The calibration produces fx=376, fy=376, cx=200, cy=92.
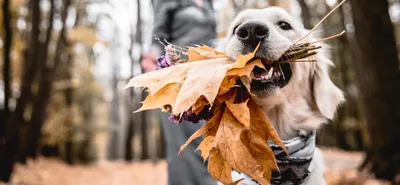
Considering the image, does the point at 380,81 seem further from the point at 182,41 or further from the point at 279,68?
the point at 279,68

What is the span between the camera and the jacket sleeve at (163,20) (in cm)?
316

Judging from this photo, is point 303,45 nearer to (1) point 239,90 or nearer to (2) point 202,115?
(1) point 239,90

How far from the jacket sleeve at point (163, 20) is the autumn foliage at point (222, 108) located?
159 cm

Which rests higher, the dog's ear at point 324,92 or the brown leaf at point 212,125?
the dog's ear at point 324,92

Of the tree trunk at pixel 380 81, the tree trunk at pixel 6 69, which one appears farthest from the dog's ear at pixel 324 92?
the tree trunk at pixel 6 69

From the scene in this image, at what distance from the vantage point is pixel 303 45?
168 centimetres

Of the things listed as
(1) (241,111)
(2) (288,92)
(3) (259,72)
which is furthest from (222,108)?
(2) (288,92)

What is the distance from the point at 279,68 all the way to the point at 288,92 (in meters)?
0.44

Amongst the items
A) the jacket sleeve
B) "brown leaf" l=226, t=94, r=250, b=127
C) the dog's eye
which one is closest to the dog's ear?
the dog's eye

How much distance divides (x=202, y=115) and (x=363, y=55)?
4.58 metres

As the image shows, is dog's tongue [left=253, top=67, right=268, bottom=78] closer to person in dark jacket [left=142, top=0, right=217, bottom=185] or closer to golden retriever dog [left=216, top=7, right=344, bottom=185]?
golden retriever dog [left=216, top=7, right=344, bottom=185]

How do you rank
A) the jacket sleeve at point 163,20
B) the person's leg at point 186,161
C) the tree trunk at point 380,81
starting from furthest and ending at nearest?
the tree trunk at point 380,81 < the jacket sleeve at point 163,20 < the person's leg at point 186,161

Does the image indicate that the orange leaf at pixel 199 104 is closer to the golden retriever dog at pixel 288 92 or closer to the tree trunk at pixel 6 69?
the golden retriever dog at pixel 288 92

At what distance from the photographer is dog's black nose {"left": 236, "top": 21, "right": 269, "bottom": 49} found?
1.81 meters
